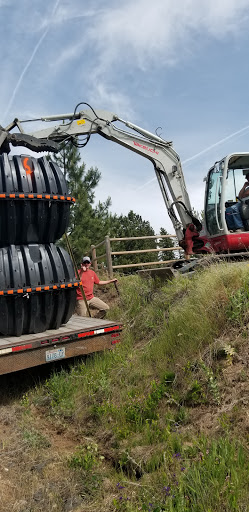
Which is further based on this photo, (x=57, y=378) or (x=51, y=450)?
(x=57, y=378)

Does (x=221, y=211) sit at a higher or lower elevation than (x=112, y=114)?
lower

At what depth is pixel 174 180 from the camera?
1075 cm

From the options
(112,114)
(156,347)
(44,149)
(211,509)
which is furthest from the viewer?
(112,114)

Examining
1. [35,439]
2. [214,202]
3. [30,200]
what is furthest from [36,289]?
[214,202]

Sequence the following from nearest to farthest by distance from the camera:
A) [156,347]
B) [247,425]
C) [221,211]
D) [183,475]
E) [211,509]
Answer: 1. [211,509]
2. [183,475]
3. [247,425]
4. [156,347]
5. [221,211]

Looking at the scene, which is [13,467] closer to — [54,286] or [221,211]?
[54,286]

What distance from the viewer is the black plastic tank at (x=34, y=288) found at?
5.24m

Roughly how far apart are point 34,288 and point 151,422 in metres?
2.11

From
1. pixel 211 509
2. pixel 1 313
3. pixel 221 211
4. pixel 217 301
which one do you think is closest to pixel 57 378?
pixel 1 313

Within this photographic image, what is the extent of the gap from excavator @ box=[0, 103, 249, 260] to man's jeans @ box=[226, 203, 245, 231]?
8cm

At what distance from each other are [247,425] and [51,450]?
6.27 ft

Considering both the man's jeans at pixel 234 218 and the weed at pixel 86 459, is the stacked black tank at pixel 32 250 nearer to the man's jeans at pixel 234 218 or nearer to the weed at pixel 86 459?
the weed at pixel 86 459

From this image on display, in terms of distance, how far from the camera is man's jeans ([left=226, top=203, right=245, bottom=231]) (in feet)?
28.9

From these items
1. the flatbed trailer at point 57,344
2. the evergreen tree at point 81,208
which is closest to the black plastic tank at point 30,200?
the flatbed trailer at point 57,344
